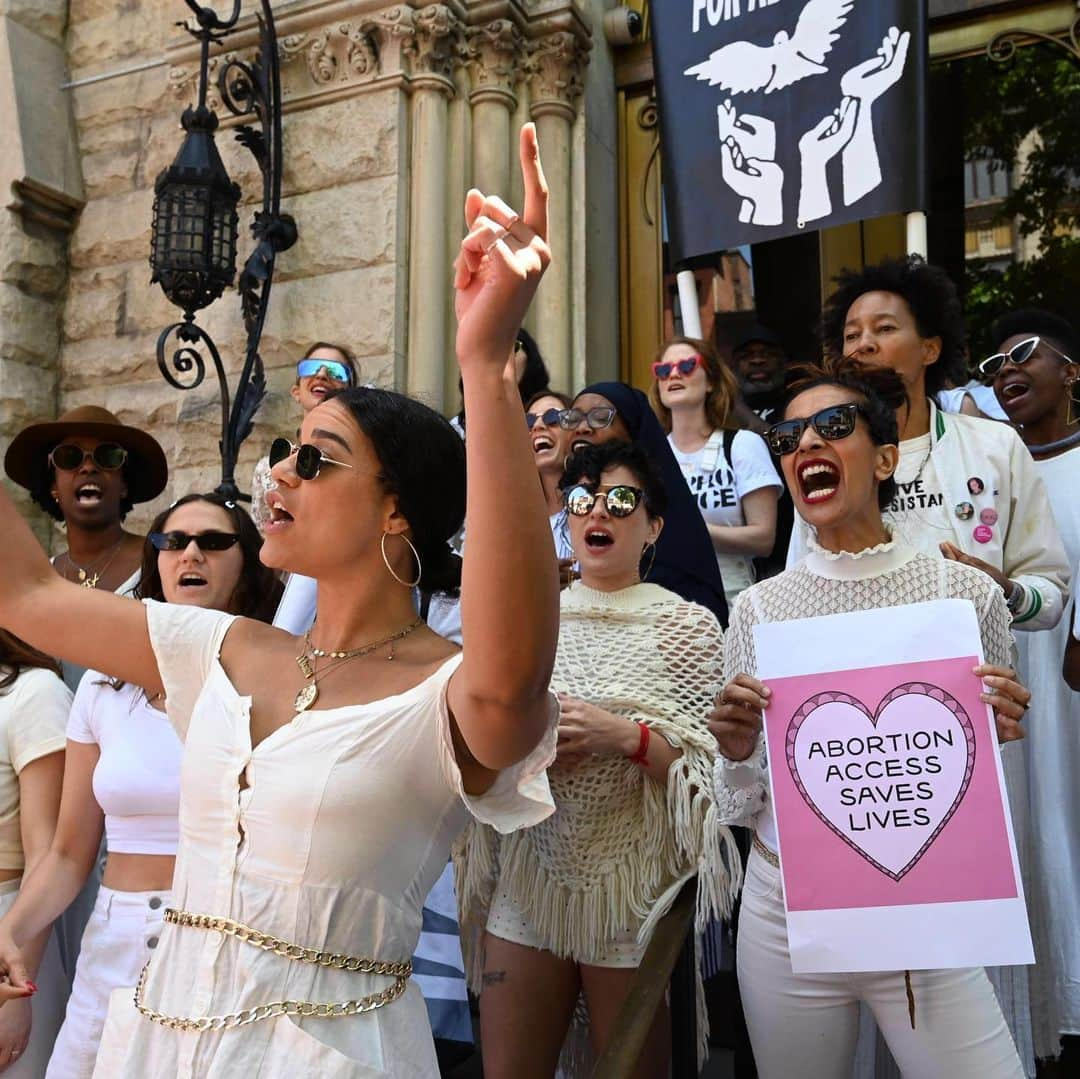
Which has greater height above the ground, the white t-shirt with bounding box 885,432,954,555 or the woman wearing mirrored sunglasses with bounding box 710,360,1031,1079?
the white t-shirt with bounding box 885,432,954,555

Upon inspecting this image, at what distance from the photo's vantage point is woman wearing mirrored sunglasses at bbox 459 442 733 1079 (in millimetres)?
2854

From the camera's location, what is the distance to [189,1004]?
171cm

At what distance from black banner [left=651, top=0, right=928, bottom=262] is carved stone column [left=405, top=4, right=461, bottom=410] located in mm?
1074

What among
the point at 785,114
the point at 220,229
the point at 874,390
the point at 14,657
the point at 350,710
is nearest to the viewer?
the point at 350,710

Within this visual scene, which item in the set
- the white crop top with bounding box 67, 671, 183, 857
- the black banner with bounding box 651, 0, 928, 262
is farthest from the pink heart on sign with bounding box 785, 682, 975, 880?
the black banner with bounding box 651, 0, 928, 262

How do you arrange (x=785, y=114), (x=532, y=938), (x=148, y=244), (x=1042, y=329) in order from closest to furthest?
(x=532, y=938) → (x=1042, y=329) → (x=785, y=114) → (x=148, y=244)

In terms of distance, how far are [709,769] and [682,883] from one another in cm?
29

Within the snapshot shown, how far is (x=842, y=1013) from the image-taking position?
8.01 feet

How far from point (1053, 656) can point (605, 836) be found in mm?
1532

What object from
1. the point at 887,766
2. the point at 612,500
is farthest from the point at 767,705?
the point at 612,500

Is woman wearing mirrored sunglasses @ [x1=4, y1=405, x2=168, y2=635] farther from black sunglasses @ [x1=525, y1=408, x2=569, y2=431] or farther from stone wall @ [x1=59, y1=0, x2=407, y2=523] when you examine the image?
black sunglasses @ [x1=525, y1=408, x2=569, y2=431]

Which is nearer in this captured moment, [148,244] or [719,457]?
[719,457]

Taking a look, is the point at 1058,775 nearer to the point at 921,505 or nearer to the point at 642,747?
the point at 921,505

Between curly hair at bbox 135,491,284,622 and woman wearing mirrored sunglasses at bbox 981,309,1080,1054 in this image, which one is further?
curly hair at bbox 135,491,284,622
